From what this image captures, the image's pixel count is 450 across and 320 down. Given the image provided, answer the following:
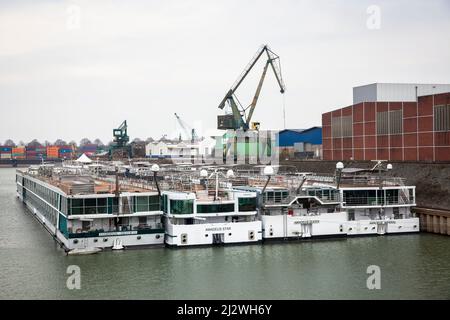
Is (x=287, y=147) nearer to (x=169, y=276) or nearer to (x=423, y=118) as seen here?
(x=423, y=118)

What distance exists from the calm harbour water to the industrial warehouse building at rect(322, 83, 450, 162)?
47.3ft

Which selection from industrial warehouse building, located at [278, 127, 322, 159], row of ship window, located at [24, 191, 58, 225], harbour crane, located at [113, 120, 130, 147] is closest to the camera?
row of ship window, located at [24, 191, 58, 225]

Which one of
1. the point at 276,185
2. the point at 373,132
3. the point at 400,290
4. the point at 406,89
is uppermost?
the point at 406,89

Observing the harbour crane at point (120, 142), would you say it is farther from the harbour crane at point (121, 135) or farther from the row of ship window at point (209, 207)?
the row of ship window at point (209, 207)

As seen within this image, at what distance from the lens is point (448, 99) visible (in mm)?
46000

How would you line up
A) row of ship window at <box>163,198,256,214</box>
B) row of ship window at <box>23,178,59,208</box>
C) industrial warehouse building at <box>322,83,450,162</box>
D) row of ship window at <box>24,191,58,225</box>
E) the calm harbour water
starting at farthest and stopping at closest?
1. industrial warehouse building at <box>322,83,450,162</box>
2. row of ship window at <box>24,191,58,225</box>
3. row of ship window at <box>23,178,59,208</box>
4. row of ship window at <box>163,198,256,214</box>
5. the calm harbour water

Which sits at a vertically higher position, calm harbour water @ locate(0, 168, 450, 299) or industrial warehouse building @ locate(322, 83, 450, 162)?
industrial warehouse building @ locate(322, 83, 450, 162)

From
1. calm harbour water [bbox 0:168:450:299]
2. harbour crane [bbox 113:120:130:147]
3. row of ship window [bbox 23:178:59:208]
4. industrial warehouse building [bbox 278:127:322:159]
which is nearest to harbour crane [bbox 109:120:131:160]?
harbour crane [bbox 113:120:130:147]

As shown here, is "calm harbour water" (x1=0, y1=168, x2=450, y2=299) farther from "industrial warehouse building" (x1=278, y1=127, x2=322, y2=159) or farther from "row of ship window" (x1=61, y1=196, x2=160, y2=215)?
"industrial warehouse building" (x1=278, y1=127, x2=322, y2=159)

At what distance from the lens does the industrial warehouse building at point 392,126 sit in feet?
156

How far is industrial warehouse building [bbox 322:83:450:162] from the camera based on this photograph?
1870 inches

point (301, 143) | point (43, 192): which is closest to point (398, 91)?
point (301, 143)

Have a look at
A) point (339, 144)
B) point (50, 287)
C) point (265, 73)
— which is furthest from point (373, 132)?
point (50, 287)

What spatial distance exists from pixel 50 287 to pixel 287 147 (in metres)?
72.4
